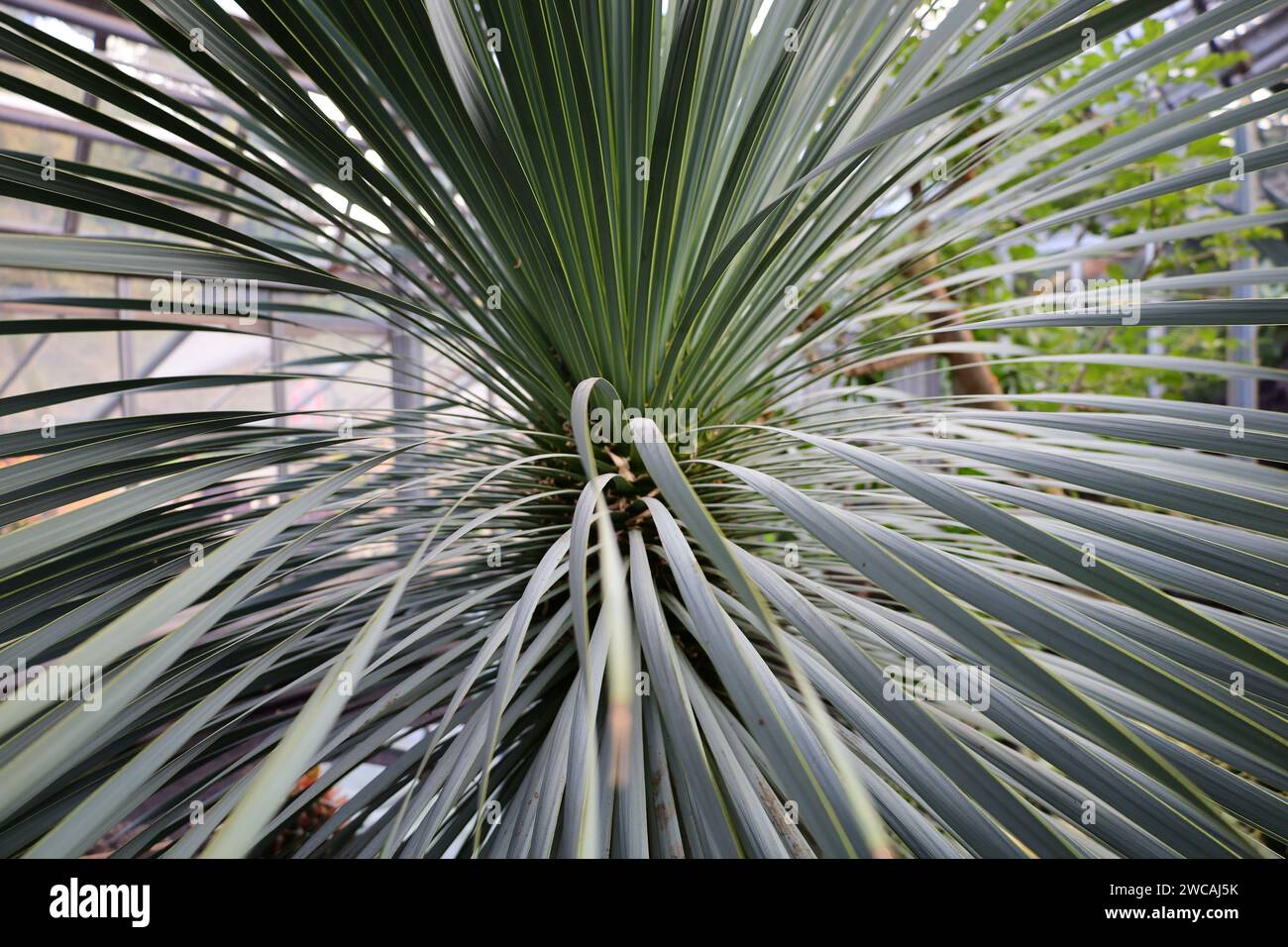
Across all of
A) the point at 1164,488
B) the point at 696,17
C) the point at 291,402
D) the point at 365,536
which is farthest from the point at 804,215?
A: the point at 291,402

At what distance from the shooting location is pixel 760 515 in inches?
30.1

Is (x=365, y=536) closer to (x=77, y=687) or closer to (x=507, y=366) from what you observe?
(x=507, y=366)

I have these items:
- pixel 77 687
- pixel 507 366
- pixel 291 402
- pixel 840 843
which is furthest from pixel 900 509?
pixel 291 402

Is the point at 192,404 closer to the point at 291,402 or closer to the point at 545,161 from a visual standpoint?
the point at 291,402

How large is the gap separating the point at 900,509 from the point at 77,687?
783mm

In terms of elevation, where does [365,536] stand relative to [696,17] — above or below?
below

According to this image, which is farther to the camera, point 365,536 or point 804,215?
point 365,536

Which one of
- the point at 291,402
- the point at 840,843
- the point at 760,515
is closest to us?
the point at 840,843

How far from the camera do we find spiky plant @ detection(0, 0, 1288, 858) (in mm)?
302

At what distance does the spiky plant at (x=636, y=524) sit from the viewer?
0.30 m

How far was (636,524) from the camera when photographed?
2.08 feet

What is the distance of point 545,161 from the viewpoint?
529 millimetres
